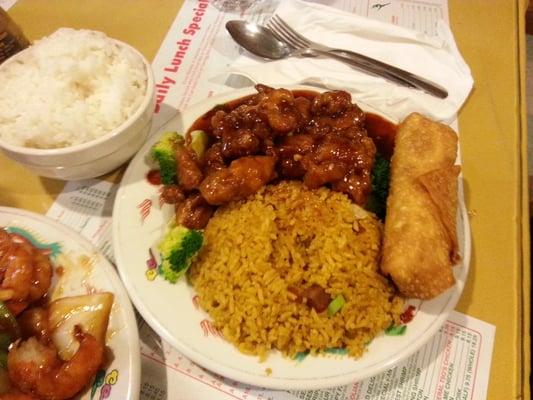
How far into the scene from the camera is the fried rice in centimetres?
165

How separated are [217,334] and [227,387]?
0.79 feet

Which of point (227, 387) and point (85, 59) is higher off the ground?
point (85, 59)

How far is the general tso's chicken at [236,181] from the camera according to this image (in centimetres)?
189

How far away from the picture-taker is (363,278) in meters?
1.76

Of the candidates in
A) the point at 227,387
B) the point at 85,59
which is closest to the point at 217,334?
the point at 227,387

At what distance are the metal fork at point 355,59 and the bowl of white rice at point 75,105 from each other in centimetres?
118

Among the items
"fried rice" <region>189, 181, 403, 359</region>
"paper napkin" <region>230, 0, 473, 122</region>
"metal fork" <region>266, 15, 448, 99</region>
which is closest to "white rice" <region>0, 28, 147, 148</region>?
"fried rice" <region>189, 181, 403, 359</region>

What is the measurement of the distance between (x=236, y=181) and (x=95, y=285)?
740 millimetres

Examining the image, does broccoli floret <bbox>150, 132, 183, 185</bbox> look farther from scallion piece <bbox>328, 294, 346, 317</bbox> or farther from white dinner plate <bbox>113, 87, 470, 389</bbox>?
scallion piece <bbox>328, 294, 346, 317</bbox>

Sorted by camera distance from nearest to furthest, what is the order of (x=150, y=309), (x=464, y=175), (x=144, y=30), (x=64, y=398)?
(x=64, y=398) → (x=150, y=309) → (x=464, y=175) → (x=144, y=30)

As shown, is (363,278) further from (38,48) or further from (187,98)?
(38,48)

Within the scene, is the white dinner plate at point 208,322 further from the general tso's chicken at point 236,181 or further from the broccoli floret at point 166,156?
the general tso's chicken at point 236,181

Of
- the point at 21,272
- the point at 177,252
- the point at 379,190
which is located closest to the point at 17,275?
the point at 21,272

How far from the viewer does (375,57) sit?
2.80m
